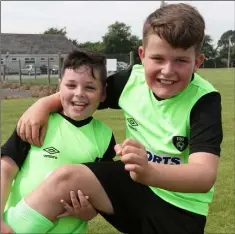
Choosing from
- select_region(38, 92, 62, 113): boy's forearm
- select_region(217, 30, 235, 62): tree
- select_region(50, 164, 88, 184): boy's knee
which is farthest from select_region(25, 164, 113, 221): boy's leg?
select_region(217, 30, 235, 62): tree

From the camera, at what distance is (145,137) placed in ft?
8.59

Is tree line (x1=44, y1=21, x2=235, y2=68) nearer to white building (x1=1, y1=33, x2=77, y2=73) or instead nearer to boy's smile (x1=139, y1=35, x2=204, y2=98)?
white building (x1=1, y1=33, x2=77, y2=73)

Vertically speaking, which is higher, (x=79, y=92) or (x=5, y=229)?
(x=79, y=92)

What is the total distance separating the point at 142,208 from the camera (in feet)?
8.05

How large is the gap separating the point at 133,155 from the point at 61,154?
0.79 metres

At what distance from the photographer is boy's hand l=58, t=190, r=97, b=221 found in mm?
2297

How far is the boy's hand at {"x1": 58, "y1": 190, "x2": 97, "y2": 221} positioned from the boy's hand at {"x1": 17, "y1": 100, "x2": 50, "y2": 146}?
Answer: 0.47 m

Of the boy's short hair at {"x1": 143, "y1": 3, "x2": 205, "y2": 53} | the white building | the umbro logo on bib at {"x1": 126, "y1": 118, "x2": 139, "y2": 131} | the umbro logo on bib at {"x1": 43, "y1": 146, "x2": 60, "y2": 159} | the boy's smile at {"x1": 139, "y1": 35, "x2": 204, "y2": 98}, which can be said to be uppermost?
the white building

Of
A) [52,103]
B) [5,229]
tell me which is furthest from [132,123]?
[5,229]

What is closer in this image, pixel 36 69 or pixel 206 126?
pixel 206 126

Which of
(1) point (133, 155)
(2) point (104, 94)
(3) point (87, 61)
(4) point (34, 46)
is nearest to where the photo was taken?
(1) point (133, 155)

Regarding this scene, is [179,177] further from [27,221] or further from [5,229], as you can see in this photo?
[5,229]

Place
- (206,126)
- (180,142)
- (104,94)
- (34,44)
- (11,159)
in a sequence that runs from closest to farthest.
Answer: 1. (206,126)
2. (180,142)
3. (11,159)
4. (104,94)
5. (34,44)

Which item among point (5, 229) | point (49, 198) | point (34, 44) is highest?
point (34, 44)
